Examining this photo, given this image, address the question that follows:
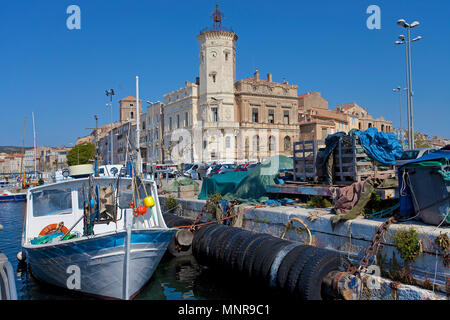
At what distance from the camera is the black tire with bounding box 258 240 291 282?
24.8 feet

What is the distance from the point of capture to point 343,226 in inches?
320

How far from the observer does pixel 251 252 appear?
8281 mm

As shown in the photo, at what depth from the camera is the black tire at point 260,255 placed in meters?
7.85

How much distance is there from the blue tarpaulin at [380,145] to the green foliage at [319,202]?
1.86 meters

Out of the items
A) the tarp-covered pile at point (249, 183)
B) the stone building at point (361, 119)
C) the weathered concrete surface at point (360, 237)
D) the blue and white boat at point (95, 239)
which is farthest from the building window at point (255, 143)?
the blue and white boat at point (95, 239)

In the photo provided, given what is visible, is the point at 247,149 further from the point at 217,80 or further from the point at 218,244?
the point at 218,244

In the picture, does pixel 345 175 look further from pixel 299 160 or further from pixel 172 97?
pixel 172 97

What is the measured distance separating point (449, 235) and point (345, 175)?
437 centimetres

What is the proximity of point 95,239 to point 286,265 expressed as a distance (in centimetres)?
415

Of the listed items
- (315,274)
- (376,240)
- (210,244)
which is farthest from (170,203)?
(376,240)

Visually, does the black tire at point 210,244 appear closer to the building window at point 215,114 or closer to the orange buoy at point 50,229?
the orange buoy at point 50,229

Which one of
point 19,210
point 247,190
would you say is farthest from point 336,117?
point 247,190
